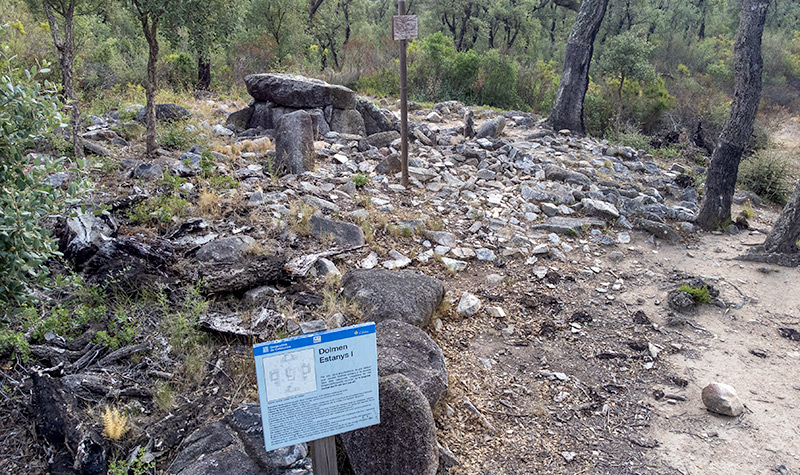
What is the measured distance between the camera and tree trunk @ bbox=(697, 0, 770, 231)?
21.2ft

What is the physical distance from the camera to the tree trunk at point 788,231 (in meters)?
5.96

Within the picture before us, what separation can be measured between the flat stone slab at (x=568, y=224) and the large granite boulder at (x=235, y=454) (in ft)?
15.7

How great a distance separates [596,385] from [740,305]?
2255 mm

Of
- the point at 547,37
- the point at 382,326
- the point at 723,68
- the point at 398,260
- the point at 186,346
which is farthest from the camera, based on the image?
the point at 547,37

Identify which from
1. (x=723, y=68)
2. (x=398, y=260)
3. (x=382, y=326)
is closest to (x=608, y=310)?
(x=398, y=260)

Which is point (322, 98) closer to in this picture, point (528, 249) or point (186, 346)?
point (528, 249)

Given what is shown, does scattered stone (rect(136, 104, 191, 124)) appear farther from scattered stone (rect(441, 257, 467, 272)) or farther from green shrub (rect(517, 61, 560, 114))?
green shrub (rect(517, 61, 560, 114))

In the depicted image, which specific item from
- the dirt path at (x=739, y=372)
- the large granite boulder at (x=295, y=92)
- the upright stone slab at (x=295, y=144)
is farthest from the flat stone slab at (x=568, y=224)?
the large granite boulder at (x=295, y=92)

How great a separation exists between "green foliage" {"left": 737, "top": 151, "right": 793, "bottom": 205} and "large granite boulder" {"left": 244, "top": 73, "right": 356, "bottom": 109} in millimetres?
7511

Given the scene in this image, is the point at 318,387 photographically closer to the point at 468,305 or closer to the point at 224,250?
the point at 224,250

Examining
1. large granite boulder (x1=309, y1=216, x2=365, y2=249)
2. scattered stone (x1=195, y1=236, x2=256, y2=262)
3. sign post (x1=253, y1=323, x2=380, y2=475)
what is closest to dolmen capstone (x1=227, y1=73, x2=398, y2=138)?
large granite boulder (x1=309, y1=216, x2=365, y2=249)

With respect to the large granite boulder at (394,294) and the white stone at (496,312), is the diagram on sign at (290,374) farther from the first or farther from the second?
the white stone at (496,312)

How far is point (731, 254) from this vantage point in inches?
249

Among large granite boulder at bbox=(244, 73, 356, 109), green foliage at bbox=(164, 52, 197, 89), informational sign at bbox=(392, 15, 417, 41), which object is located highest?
informational sign at bbox=(392, 15, 417, 41)
